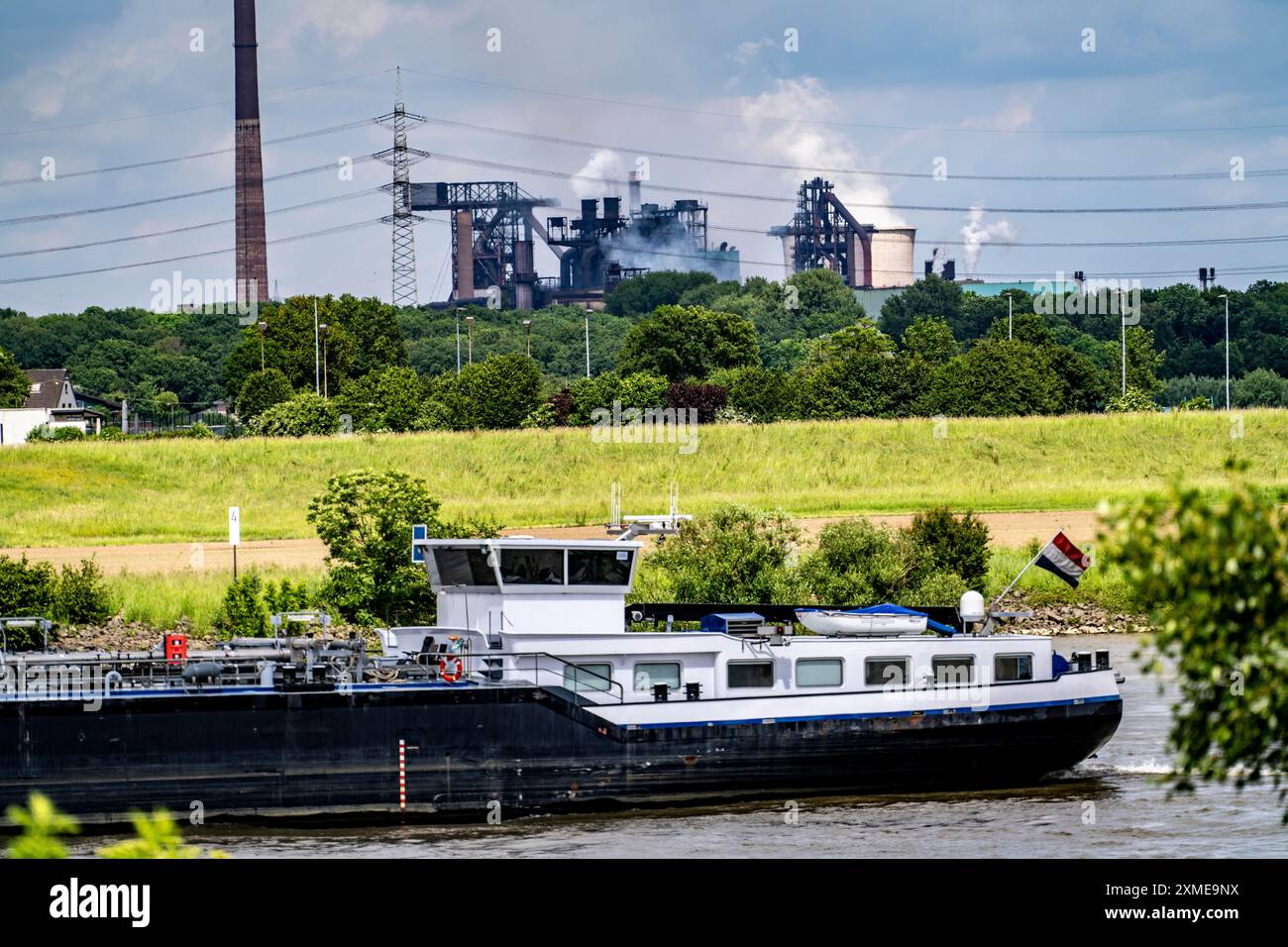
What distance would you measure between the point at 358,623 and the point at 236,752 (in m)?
22.7

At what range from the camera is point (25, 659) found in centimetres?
3167

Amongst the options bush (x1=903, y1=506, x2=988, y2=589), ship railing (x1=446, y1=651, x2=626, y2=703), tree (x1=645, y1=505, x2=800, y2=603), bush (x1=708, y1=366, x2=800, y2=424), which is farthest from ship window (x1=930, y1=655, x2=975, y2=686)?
bush (x1=708, y1=366, x2=800, y2=424)

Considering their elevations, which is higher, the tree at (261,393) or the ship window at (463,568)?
the tree at (261,393)

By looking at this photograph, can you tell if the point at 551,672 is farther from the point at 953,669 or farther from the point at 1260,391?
the point at 1260,391

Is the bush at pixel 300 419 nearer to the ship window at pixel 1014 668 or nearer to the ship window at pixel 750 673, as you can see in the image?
the ship window at pixel 750 673

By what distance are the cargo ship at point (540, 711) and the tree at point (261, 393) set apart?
10159cm

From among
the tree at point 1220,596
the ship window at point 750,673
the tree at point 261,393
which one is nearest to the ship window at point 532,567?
the ship window at point 750,673

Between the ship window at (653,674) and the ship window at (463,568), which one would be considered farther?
the ship window at (463,568)

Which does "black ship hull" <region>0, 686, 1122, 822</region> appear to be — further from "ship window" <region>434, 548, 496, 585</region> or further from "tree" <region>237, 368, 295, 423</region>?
"tree" <region>237, 368, 295, 423</region>

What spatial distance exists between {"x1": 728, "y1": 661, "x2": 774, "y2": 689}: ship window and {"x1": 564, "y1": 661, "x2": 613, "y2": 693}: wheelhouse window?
2.43 metres

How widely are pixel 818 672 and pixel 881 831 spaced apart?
427 centimetres

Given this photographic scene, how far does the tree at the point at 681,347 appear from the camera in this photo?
14812cm

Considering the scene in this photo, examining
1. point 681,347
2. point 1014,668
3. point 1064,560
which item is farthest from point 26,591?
point 681,347
